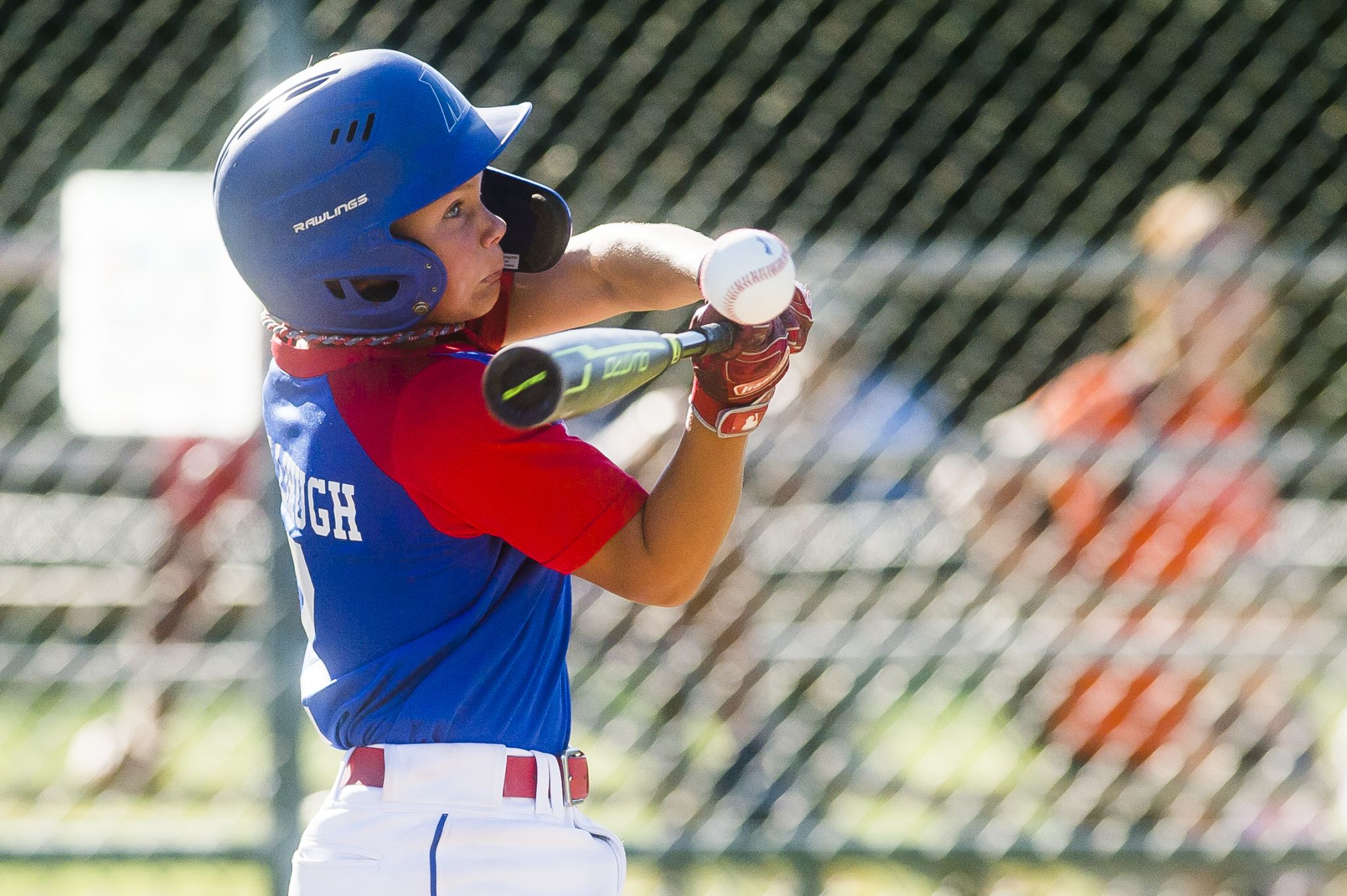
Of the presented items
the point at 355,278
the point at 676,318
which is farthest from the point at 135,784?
the point at 355,278

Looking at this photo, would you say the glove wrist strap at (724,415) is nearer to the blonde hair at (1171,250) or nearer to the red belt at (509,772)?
the red belt at (509,772)

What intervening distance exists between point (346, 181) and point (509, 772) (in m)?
0.78

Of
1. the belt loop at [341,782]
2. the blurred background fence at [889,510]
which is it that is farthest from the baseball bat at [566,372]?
the blurred background fence at [889,510]

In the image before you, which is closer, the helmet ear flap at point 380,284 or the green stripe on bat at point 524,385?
the green stripe on bat at point 524,385

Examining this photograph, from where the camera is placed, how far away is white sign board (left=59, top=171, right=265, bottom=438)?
3.16m

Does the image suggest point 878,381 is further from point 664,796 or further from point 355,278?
point 355,278

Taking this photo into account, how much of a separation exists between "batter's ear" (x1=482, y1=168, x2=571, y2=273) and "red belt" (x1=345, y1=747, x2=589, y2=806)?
2.36 feet

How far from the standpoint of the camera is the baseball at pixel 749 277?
58.0 inches

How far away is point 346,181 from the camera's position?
1.63 meters

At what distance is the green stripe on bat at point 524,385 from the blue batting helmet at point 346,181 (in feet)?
1.51

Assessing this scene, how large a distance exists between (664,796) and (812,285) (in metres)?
1.33

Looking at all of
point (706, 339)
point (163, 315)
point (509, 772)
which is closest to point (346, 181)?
point (706, 339)

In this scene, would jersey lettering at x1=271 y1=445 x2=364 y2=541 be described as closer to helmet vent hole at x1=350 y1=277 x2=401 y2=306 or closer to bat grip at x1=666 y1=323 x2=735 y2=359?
helmet vent hole at x1=350 y1=277 x2=401 y2=306

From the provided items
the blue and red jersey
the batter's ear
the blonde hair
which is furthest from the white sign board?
the blonde hair
